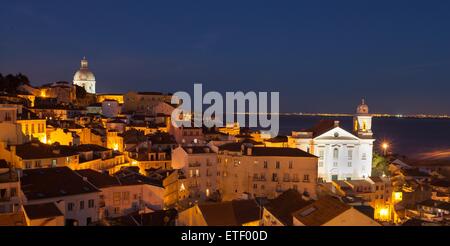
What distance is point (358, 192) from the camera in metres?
30.8

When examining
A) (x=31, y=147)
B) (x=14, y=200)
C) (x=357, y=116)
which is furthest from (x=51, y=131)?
(x=357, y=116)

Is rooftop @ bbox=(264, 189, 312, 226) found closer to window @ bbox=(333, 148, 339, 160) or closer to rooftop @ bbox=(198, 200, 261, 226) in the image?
rooftop @ bbox=(198, 200, 261, 226)

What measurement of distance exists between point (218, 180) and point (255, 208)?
12489 mm

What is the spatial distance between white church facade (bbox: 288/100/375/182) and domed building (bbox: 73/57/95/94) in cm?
4962

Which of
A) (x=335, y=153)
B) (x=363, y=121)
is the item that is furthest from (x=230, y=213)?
(x=363, y=121)

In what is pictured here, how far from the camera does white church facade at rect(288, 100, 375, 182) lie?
37250mm

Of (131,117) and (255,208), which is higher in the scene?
(131,117)

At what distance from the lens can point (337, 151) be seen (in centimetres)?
3728

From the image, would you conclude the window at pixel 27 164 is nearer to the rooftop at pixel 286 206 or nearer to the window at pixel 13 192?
the window at pixel 13 192

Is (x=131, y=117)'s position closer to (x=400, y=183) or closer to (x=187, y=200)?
(x=187, y=200)

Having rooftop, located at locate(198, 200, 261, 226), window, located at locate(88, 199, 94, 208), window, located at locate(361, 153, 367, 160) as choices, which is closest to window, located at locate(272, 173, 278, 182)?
rooftop, located at locate(198, 200, 261, 226)

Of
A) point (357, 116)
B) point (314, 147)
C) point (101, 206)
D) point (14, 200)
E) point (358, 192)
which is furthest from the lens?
point (357, 116)

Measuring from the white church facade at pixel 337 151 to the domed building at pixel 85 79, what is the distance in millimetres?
49618
